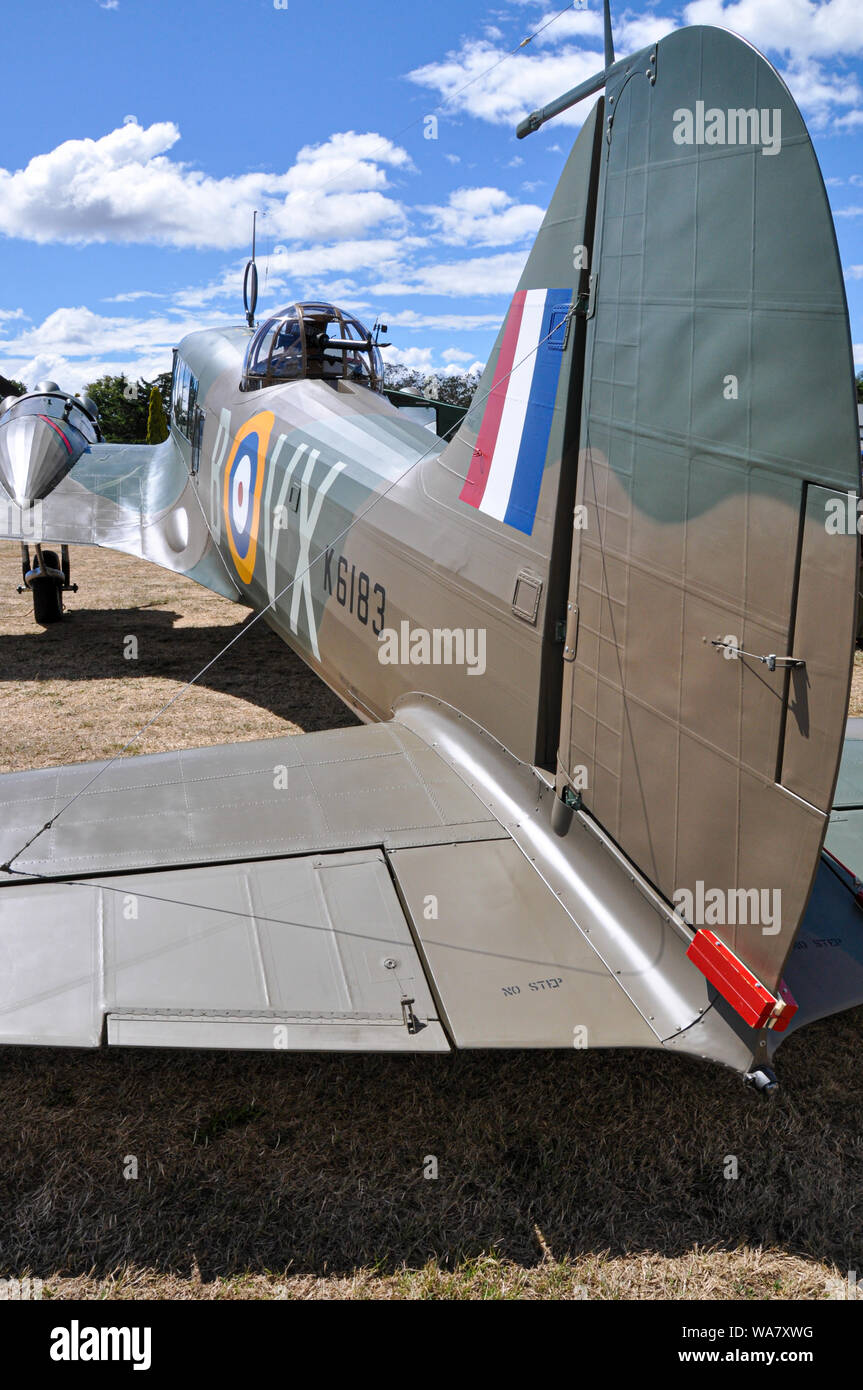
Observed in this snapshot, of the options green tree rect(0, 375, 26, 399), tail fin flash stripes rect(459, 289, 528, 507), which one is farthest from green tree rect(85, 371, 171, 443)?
tail fin flash stripes rect(459, 289, 528, 507)

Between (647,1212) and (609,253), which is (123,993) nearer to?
(647,1212)

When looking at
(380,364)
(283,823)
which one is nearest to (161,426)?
(380,364)

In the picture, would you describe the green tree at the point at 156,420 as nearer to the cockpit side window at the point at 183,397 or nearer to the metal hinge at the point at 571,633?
the cockpit side window at the point at 183,397

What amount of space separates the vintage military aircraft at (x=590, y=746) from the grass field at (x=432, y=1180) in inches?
27.5

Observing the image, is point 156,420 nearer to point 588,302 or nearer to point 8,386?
point 8,386

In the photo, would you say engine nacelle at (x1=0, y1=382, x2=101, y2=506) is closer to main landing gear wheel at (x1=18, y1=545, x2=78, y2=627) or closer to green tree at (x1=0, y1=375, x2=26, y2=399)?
main landing gear wheel at (x1=18, y1=545, x2=78, y2=627)

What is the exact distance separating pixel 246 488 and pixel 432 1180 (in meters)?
5.54

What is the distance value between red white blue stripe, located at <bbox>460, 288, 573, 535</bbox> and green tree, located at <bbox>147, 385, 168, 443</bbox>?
35.4 m

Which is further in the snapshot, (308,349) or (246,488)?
(308,349)

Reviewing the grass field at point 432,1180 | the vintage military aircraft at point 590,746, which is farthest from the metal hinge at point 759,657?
the grass field at point 432,1180

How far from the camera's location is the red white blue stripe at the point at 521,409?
3.38 metres

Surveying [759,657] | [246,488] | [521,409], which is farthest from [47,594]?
[759,657]

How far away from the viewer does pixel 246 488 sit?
23.9ft

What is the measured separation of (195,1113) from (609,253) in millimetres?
3553
